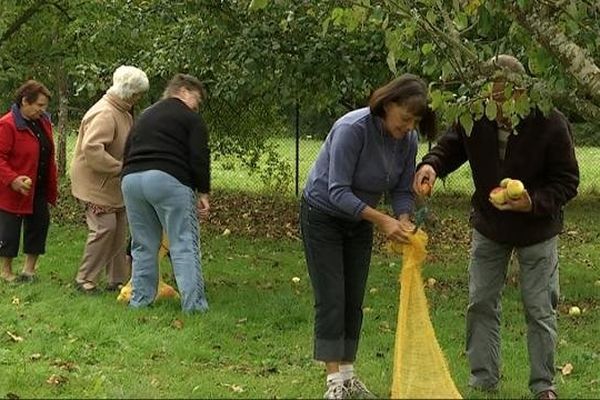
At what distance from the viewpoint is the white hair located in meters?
7.95

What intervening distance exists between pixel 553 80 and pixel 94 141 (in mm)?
3869

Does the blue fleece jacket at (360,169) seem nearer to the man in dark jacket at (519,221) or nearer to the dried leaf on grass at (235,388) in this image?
the man in dark jacket at (519,221)

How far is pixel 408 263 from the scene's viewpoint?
16.2ft

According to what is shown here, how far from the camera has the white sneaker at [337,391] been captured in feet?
17.0

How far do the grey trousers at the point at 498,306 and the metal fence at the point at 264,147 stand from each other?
947 centimetres

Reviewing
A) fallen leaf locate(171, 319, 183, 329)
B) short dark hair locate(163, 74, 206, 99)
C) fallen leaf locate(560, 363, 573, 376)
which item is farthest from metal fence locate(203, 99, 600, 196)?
fallen leaf locate(560, 363, 573, 376)

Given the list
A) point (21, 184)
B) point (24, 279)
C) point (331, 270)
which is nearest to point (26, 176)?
point (21, 184)

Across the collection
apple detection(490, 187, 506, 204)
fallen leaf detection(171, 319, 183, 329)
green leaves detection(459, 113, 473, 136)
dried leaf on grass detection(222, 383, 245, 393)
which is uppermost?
green leaves detection(459, 113, 473, 136)

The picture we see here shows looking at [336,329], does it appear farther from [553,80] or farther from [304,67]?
[304,67]

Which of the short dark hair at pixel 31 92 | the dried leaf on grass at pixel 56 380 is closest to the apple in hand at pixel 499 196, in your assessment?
the dried leaf on grass at pixel 56 380

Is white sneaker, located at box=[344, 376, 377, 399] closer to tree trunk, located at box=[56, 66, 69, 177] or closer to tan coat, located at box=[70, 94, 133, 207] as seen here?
tan coat, located at box=[70, 94, 133, 207]

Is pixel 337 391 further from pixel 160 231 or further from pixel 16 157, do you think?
pixel 16 157

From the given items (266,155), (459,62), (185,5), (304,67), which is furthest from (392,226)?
(266,155)

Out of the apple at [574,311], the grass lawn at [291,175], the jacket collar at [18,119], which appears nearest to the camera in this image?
the apple at [574,311]
